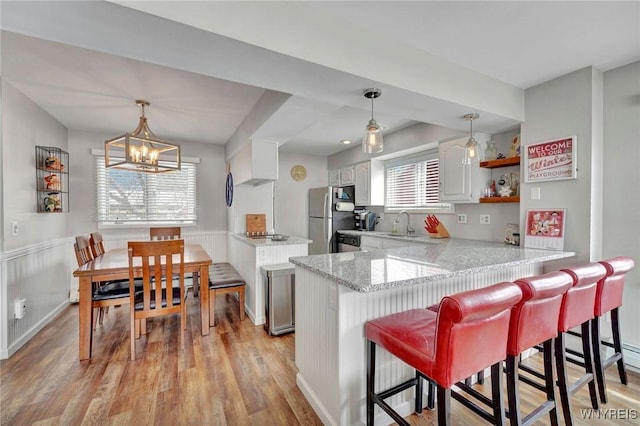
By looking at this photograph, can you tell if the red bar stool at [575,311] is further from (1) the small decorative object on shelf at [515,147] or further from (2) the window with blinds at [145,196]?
(2) the window with blinds at [145,196]

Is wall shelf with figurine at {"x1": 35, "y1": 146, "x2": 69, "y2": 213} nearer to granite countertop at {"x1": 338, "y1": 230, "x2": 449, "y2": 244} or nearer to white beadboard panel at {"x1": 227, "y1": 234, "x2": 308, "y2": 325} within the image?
white beadboard panel at {"x1": 227, "y1": 234, "x2": 308, "y2": 325}

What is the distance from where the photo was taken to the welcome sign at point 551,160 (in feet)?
Result: 7.24

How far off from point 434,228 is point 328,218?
175 cm

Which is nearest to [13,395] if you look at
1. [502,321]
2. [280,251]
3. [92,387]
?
[92,387]

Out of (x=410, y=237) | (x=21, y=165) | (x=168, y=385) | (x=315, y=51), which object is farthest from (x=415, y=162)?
(x=21, y=165)

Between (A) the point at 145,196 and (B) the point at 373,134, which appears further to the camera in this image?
(A) the point at 145,196

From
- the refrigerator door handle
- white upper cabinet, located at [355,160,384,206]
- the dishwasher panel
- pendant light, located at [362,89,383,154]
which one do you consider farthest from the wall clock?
pendant light, located at [362,89,383,154]

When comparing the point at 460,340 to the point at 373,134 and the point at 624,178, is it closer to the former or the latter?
the point at 373,134

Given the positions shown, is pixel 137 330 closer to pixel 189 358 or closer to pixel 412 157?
pixel 189 358

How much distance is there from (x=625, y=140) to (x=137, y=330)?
4522mm

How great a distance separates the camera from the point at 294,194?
533cm

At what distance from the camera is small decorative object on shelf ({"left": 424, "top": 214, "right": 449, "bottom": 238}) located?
3434 millimetres

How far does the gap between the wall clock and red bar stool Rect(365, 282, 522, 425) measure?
167 inches

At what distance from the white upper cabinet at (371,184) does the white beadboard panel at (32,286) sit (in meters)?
4.09
